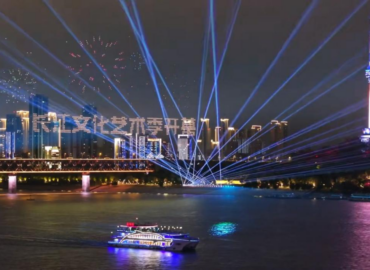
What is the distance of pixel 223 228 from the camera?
60.8 ft

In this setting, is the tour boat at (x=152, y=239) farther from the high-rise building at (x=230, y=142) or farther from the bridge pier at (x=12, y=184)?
the high-rise building at (x=230, y=142)

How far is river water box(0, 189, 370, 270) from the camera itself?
1313cm

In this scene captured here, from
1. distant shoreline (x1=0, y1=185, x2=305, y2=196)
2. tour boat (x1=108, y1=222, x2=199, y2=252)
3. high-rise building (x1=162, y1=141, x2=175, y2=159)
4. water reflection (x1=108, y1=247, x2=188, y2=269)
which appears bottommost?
water reflection (x1=108, y1=247, x2=188, y2=269)

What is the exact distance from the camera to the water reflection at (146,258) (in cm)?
1297

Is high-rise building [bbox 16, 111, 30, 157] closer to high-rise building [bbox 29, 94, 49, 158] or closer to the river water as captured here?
high-rise building [bbox 29, 94, 49, 158]

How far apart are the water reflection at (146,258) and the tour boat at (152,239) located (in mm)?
214

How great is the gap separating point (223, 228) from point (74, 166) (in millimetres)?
23639

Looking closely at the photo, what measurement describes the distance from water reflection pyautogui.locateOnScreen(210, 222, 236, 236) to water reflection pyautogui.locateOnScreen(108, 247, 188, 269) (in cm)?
312

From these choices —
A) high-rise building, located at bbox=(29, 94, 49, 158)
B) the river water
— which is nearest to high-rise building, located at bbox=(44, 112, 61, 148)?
high-rise building, located at bbox=(29, 94, 49, 158)

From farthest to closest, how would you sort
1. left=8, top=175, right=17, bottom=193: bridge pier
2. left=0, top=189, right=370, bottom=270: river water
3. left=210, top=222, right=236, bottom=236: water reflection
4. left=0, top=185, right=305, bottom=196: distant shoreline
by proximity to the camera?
left=8, top=175, right=17, bottom=193: bridge pier → left=0, top=185, right=305, bottom=196: distant shoreline → left=210, top=222, right=236, bottom=236: water reflection → left=0, top=189, right=370, bottom=270: river water

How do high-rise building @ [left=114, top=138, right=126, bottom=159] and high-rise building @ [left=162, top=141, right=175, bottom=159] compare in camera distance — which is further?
high-rise building @ [left=162, top=141, right=175, bottom=159]

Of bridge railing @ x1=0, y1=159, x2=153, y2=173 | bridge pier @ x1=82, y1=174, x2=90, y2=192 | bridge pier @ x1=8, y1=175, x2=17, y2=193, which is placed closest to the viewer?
bridge pier @ x1=8, y1=175, x2=17, y2=193

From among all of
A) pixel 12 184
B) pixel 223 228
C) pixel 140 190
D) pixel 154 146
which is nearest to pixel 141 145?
pixel 154 146

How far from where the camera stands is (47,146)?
49656mm
